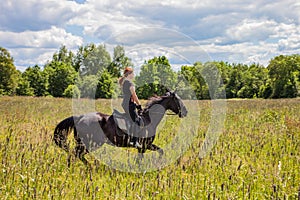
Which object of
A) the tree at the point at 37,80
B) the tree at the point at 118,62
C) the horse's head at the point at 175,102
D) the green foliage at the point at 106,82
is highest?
the tree at the point at 37,80

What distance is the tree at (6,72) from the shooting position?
60625 mm

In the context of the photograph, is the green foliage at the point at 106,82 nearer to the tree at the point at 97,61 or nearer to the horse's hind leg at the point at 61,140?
the tree at the point at 97,61

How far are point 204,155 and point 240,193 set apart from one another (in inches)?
81.2

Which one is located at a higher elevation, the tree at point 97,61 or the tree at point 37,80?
the tree at point 37,80

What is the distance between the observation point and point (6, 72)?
61.4m

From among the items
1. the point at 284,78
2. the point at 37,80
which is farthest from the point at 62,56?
the point at 284,78

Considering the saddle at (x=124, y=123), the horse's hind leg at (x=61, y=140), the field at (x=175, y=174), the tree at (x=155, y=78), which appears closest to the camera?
the field at (x=175, y=174)

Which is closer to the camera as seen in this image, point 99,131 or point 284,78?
point 99,131

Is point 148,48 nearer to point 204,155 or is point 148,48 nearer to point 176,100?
point 176,100

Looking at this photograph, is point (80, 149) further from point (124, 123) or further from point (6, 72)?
point (6, 72)

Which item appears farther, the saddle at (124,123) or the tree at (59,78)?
the tree at (59,78)

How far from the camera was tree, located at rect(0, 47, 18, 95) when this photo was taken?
60.6m

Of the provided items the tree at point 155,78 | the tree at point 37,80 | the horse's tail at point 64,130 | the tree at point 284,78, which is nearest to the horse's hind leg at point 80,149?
the horse's tail at point 64,130

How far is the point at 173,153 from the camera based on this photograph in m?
8.13
